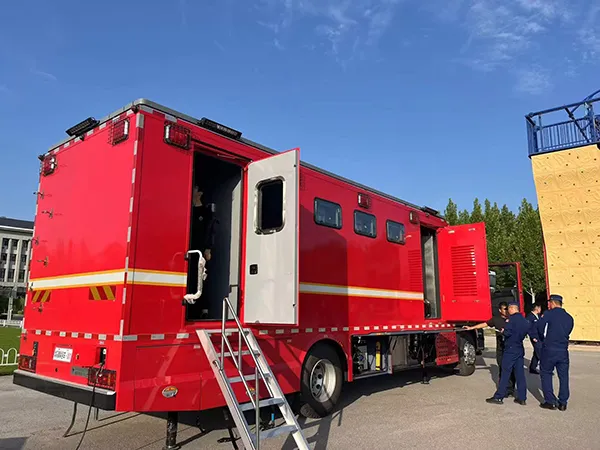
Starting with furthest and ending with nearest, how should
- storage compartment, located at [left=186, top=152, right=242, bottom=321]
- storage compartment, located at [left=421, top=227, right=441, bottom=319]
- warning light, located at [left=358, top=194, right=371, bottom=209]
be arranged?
1. storage compartment, located at [left=421, top=227, right=441, bottom=319]
2. warning light, located at [left=358, top=194, right=371, bottom=209]
3. storage compartment, located at [left=186, top=152, right=242, bottom=321]

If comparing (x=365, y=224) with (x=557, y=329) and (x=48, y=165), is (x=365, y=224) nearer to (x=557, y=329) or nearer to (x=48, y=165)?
(x=557, y=329)

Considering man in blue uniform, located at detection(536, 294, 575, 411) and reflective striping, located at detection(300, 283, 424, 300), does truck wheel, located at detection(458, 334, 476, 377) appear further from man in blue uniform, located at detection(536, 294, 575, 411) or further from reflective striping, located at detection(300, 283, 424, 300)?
man in blue uniform, located at detection(536, 294, 575, 411)

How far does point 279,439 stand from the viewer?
18.3 feet

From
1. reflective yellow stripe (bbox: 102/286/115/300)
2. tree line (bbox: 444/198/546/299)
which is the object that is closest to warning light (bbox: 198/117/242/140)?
reflective yellow stripe (bbox: 102/286/115/300)

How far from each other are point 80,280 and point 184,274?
46.7 inches

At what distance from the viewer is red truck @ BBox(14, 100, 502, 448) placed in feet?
15.0

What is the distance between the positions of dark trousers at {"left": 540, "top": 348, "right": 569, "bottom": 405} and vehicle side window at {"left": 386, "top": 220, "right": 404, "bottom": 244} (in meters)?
3.07

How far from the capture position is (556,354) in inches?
294

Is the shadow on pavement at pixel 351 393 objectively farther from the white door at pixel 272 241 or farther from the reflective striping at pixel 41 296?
the reflective striping at pixel 41 296

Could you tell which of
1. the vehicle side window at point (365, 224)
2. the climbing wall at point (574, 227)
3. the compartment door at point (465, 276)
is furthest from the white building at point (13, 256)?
the vehicle side window at point (365, 224)

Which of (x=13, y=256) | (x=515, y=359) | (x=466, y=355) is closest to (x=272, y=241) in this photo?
(x=515, y=359)

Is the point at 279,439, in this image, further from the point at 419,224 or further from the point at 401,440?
the point at 419,224

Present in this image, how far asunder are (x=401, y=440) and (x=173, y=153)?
430cm

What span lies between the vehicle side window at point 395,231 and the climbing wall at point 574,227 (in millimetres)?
14168
